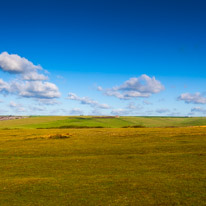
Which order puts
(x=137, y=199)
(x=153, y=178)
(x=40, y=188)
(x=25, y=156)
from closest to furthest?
(x=137, y=199) → (x=40, y=188) → (x=153, y=178) → (x=25, y=156)

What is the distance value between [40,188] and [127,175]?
929 cm

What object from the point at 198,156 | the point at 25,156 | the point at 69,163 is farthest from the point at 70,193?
the point at 25,156

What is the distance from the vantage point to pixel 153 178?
24.0m

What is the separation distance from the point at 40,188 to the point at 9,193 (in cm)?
272

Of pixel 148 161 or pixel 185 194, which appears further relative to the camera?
pixel 148 161

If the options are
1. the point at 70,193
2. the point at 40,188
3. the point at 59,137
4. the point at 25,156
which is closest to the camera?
the point at 70,193

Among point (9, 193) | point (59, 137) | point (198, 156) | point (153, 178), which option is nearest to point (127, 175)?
point (153, 178)

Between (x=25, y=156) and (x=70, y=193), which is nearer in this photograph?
(x=70, y=193)

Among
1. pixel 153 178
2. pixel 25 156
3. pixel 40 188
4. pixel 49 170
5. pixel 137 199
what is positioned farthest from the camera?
pixel 25 156

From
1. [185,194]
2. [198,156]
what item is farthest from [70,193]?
[198,156]

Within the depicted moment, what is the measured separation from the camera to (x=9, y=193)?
21.2 metres

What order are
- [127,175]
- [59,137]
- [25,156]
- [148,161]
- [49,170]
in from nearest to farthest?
1. [127,175]
2. [49,170]
3. [148,161]
4. [25,156]
5. [59,137]

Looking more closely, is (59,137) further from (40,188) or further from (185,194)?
(185,194)

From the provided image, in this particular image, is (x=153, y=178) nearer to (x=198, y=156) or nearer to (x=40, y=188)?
(x=40, y=188)
